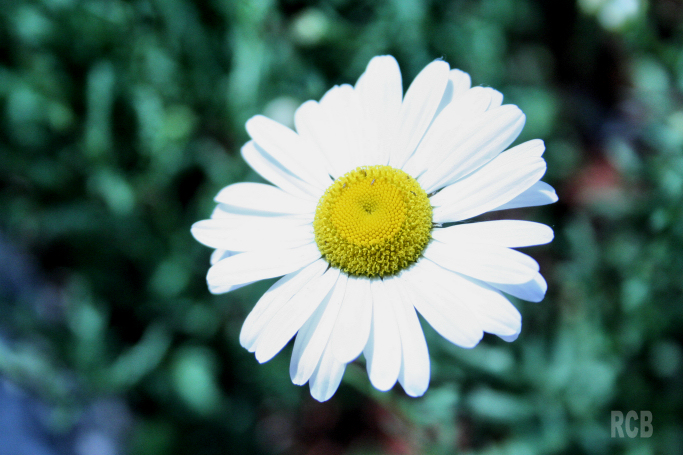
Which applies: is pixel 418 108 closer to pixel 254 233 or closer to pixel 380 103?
pixel 380 103

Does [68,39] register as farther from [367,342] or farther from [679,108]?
[679,108]

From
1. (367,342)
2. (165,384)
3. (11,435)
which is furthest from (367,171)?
(11,435)

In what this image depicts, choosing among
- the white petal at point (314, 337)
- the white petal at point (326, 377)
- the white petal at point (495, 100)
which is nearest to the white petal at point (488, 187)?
the white petal at point (495, 100)

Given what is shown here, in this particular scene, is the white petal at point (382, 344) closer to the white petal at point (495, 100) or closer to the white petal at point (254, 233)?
the white petal at point (254, 233)

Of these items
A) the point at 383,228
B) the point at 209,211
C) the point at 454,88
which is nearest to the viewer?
the point at 383,228

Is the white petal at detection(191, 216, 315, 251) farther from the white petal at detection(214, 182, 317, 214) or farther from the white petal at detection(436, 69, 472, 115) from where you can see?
the white petal at detection(436, 69, 472, 115)

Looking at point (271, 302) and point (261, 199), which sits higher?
point (261, 199)

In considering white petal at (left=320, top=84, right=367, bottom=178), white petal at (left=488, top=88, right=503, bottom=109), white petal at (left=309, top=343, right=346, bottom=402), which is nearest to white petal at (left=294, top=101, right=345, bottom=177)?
white petal at (left=320, top=84, right=367, bottom=178)

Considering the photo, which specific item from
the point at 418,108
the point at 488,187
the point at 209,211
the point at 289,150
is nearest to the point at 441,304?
the point at 488,187
